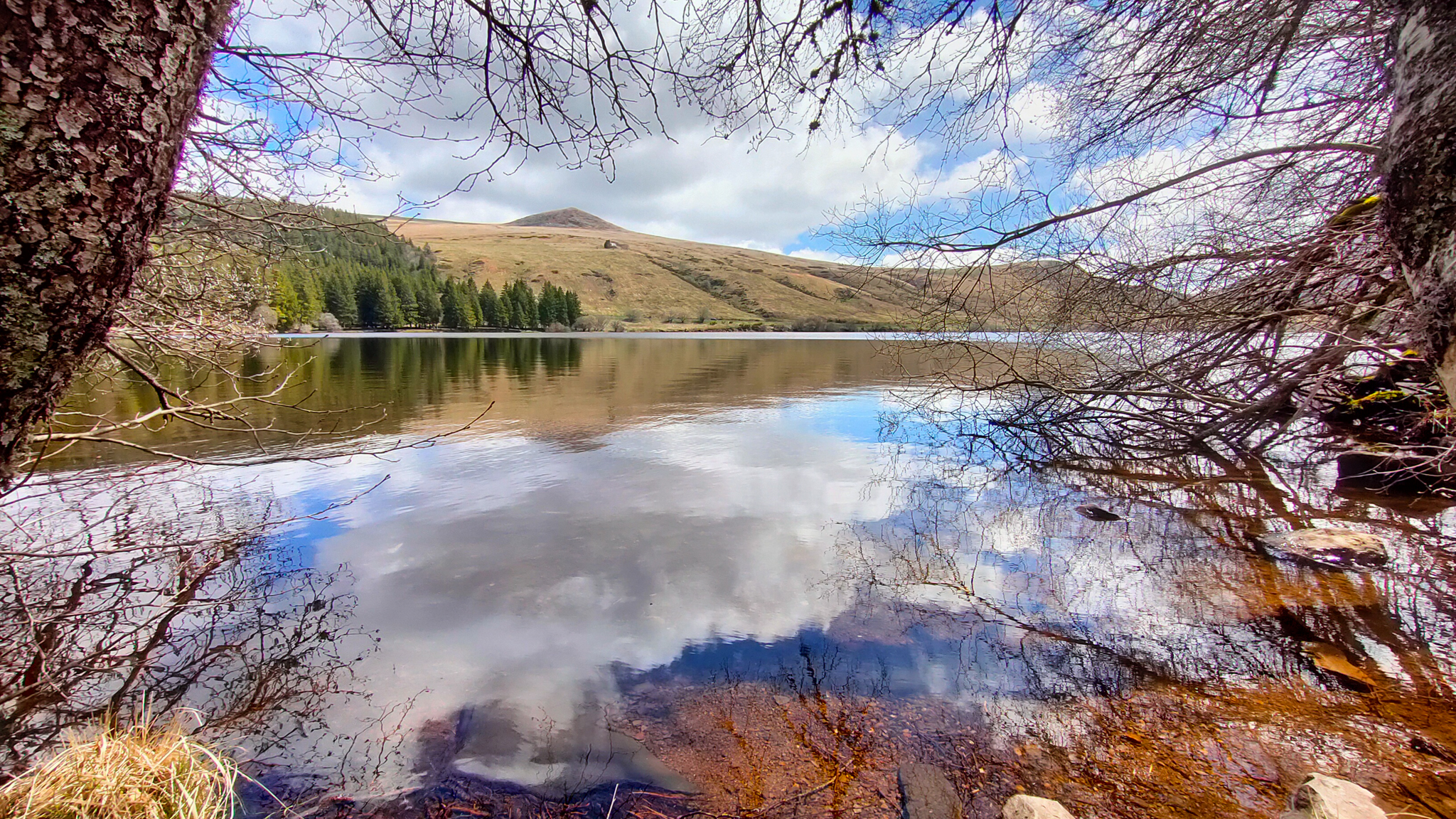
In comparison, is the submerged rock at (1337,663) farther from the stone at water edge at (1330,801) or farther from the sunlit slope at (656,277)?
the sunlit slope at (656,277)

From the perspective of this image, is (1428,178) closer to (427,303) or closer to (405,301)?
(405,301)

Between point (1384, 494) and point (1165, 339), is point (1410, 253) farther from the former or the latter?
point (1384, 494)

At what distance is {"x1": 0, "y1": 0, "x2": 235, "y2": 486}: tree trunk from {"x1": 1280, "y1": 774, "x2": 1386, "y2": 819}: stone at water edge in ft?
14.3

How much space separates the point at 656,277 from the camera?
140750mm

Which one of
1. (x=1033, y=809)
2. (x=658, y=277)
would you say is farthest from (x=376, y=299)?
(x=1033, y=809)

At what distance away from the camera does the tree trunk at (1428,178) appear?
1.28m

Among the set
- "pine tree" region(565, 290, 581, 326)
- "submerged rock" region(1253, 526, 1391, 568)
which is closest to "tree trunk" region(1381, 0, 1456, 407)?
"submerged rock" region(1253, 526, 1391, 568)

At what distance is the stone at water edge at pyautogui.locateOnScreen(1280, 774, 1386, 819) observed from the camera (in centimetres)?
239

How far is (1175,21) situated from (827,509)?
6121 millimetres

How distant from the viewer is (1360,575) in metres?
5.46

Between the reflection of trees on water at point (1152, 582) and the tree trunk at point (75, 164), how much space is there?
183 inches

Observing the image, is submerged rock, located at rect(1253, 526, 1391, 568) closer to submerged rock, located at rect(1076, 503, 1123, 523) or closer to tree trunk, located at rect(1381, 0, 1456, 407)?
submerged rock, located at rect(1076, 503, 1123, 523)

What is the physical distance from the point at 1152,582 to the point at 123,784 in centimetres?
752

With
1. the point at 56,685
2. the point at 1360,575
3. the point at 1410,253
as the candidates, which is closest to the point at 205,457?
the point at 56,685
